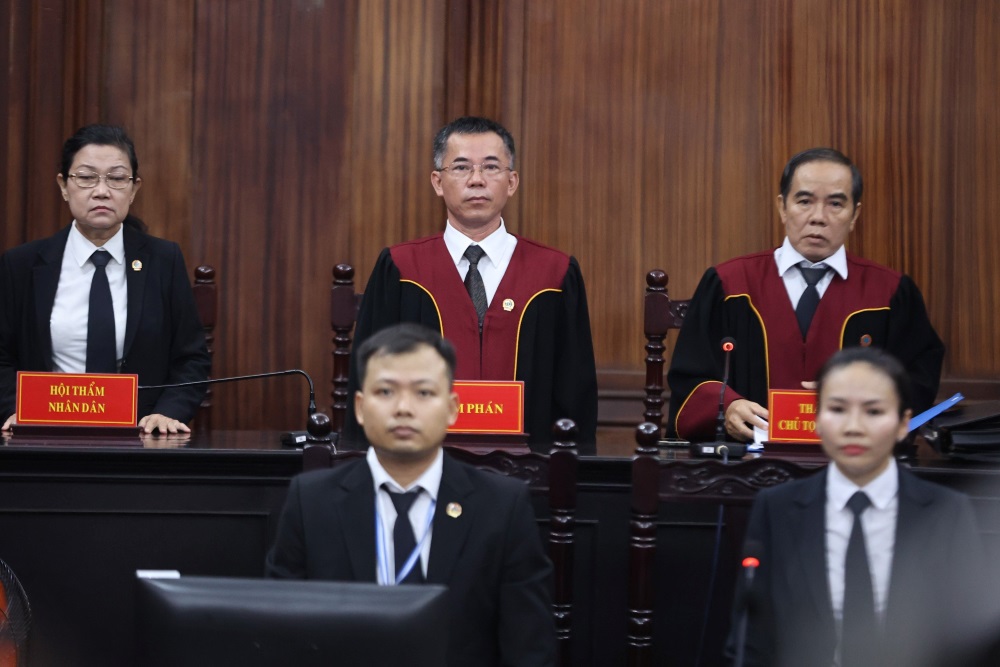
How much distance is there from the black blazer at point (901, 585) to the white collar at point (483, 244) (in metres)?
1.64

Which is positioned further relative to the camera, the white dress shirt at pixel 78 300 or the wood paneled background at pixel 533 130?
the wood paneled background at pixel 533 130

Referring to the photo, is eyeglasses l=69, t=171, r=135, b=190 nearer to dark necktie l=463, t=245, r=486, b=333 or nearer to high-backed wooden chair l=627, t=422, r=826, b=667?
dark necktie l=463, t=245, r=486, b=333

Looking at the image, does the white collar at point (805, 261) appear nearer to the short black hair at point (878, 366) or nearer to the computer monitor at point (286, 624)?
the short black hair at point (878, 366)

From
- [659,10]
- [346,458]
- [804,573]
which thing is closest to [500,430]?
[346,458]

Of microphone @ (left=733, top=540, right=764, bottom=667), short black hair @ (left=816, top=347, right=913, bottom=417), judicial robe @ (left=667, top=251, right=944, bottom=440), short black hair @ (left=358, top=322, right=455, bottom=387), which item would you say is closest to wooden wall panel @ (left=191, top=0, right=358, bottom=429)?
judicial robe @ (left=667, top=251, right=944, bottom=440)

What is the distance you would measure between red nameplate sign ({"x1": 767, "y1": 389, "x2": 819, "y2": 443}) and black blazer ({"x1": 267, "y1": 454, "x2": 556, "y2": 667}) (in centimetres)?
86

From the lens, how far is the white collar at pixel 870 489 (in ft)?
7.55

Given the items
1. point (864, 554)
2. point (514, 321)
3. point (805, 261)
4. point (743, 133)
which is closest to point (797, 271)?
point (805, 261)

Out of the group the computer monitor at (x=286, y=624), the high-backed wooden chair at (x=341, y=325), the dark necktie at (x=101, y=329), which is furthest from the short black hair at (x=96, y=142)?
the computer monitor at (x=286, y=624)

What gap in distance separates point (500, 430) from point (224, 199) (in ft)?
6.33

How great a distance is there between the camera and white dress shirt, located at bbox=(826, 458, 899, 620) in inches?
89.4

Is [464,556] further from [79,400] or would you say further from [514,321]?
[514,321]

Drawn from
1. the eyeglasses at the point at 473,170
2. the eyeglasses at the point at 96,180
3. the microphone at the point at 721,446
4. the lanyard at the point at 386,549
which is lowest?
the lanyard at the point at 386,549

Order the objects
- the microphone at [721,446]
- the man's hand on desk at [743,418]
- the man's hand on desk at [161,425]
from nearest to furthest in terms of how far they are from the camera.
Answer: the microphone at [721,446], the man's hand on desk at [743,418], the man's hand on desk at [161,425]
